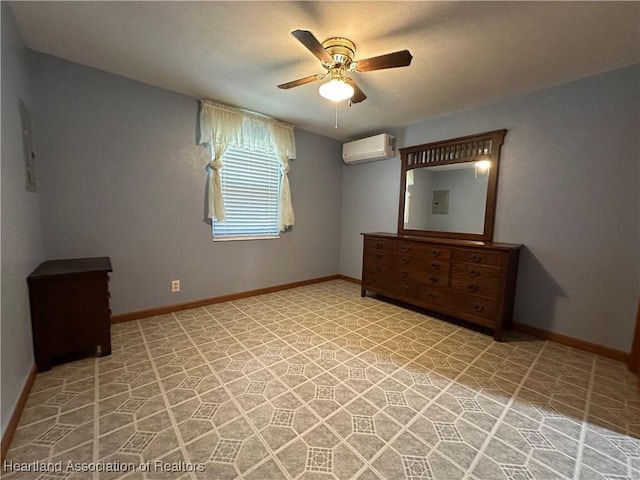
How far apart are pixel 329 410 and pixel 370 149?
3291 millimetres

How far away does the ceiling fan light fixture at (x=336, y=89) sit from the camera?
1.86 m

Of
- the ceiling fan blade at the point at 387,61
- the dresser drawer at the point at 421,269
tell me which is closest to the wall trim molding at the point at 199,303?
the dresser drawer at the point at 421,269

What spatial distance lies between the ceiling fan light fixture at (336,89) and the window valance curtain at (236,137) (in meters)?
1.61

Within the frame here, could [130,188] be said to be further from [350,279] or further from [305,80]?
[350,279]

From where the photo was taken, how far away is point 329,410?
4.99 feet

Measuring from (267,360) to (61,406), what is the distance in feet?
3.95

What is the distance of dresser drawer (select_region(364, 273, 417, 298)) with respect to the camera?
3098 mm

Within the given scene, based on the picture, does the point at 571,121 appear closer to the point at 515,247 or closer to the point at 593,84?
the point at 593,84

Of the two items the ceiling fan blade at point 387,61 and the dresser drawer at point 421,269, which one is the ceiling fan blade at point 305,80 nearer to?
the ceiling fan blade at point 387,61

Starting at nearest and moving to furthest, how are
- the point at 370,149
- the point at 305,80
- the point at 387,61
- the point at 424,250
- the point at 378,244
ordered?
the point at 387,61, the point at 305,80, the point at 424,250, the point at 378,244, the point at 370,149

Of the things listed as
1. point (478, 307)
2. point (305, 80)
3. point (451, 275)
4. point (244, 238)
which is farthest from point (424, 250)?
point (244, 238)

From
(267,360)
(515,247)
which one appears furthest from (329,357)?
(515,247)

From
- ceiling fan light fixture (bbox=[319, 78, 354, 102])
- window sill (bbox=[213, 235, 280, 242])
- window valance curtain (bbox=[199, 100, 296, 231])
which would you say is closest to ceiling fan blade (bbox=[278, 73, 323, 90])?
ceiling fan light fixture (bbox=[319, 78, 354, 102])

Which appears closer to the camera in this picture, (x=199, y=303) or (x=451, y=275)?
(x=451, y=275)
